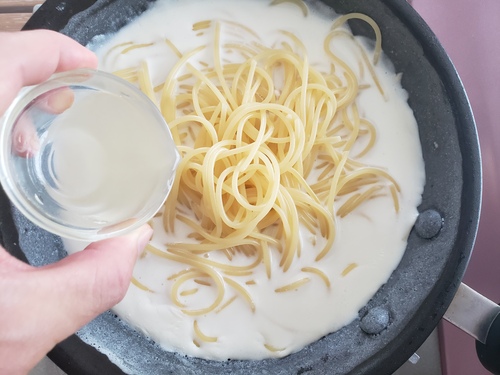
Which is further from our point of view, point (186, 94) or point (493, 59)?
point (493, 59)

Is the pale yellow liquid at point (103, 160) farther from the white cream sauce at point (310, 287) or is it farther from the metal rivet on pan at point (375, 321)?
the metal rivet on pan at point (375, 321)

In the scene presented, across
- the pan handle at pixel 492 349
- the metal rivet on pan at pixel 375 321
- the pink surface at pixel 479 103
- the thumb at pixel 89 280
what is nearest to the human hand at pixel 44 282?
the thumb at pixel 89 280

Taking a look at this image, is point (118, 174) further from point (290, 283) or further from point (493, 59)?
point (493, 59)

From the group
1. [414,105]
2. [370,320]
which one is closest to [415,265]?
[370,320]

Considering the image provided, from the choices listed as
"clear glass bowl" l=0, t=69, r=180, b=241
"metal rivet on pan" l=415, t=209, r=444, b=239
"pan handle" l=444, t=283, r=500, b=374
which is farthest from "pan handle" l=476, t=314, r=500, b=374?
"clear glass bowl" l=0, t=69, r=180, b=241

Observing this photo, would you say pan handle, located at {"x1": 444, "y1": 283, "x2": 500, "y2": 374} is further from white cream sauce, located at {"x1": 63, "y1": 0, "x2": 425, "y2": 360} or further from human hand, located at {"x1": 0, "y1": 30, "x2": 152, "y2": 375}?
human hand, located at {"x1": 0, "y1": 30, "x2": 152, "y2": 375}
